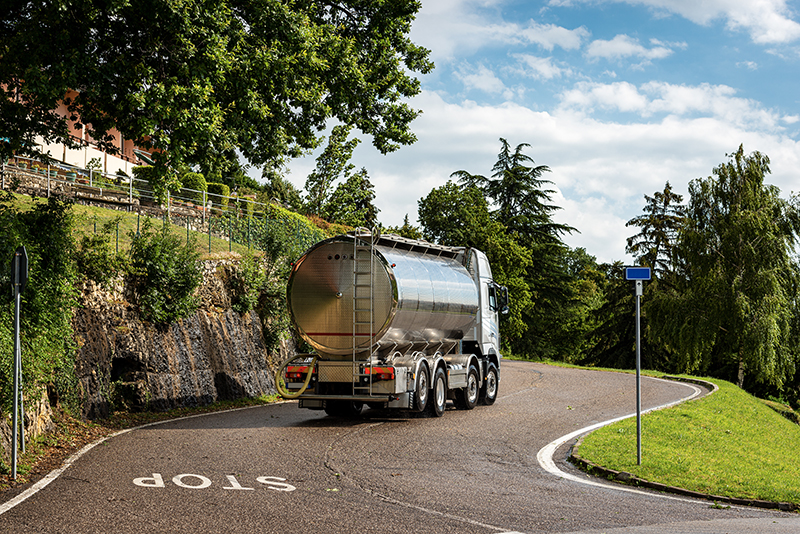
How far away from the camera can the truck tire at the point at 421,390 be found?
15789 mm

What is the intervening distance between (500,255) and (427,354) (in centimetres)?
3333

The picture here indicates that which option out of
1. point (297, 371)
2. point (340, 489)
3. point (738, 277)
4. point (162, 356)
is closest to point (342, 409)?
point (297, 371)

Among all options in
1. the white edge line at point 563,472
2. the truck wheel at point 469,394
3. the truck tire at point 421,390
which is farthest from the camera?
the truck wheel at point 469,394

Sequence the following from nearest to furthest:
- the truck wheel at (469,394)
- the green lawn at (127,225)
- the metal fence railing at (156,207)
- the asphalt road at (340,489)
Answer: the asphalt road at (340,489) → the truck wheel at (469,394) → the green lawn at (127,225) → the metal fence railing at (156,207)

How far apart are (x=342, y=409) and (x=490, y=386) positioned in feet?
16.3

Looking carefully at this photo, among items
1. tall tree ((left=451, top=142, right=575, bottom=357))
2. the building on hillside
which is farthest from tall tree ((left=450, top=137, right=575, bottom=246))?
the building on hillside

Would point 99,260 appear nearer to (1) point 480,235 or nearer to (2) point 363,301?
(2) point 363,301

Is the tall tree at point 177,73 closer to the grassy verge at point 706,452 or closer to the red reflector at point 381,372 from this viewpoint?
the red reflector at point 381,372

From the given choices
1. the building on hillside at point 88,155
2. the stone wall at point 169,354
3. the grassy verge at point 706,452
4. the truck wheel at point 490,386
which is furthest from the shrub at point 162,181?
the building on hillside at point 88,155

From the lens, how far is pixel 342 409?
16562 millimetres

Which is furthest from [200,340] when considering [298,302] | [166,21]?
[166,21]

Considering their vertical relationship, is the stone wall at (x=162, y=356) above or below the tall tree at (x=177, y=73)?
below

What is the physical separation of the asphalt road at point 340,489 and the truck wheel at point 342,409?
4.79ft

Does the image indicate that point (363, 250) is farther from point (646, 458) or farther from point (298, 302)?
point (646, 458)
